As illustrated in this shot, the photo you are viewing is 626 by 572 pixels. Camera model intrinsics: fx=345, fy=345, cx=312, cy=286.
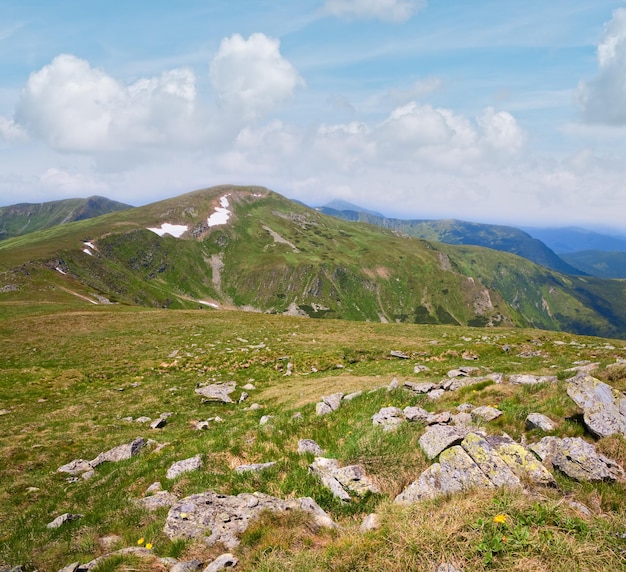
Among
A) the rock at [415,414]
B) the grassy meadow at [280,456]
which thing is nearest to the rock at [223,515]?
the grassy meadow at [280,456]

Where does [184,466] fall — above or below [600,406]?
below

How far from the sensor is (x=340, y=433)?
1536 cm

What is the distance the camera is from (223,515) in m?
9.65

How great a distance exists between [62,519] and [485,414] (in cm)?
1580

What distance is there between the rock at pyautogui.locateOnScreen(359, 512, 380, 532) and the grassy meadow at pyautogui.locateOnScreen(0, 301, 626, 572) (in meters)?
0.27

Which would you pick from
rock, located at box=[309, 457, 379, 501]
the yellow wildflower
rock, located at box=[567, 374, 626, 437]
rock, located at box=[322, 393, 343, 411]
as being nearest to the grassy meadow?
the yellow wildflower

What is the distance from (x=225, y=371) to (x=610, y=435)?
30.8 m

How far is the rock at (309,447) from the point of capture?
13.7 m

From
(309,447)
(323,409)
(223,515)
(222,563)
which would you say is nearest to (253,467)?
(309,447)

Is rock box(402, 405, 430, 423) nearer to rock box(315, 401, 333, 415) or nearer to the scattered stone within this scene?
rock box(315, 401, 333, 415)

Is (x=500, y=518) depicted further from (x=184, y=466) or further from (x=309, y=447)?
(x=184, y=466)

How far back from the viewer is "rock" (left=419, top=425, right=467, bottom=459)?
11055 millimetres

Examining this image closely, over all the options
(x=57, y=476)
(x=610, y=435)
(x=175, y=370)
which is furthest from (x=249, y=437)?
(x=175, y=370)

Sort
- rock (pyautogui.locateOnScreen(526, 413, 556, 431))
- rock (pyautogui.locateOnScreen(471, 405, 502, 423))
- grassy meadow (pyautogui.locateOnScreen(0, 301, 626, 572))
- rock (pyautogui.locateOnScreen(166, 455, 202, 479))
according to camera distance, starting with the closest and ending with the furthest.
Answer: grassy meadow (pyautogui.locateOnScreen(0, 301, 626, 572))
rock (pyautogui.locateOnScreen(526, 413, 556, 431))
rock (pyautogui.locateOnScreen(471, 405, 502, 423))
rock (pyautogui.locateOnScreen(166, 455, 202, 479))
